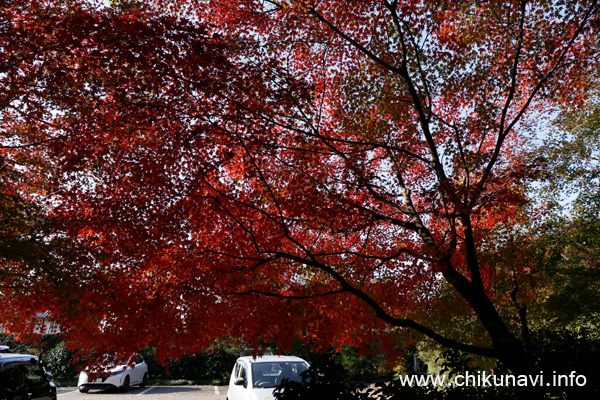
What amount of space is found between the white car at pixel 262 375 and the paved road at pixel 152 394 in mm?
6465

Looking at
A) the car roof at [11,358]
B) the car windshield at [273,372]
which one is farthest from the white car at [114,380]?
the car windshield at [273,372]

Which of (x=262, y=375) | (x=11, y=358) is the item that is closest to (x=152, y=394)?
(x=11, y=358)

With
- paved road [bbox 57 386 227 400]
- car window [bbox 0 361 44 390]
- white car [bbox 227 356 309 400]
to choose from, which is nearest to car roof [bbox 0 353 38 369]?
car window [bbox 0 361 44 390]

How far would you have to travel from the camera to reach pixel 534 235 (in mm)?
10547

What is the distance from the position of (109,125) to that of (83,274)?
3.07 m

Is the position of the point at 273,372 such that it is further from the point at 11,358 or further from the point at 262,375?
the point at 11,358

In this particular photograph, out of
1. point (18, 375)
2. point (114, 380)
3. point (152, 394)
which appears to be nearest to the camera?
point (18, 375)

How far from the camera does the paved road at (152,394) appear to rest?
14.5 m

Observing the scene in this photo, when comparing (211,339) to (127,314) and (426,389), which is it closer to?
(127,314)

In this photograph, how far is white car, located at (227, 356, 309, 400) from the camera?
842 centimetres

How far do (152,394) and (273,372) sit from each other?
941cm

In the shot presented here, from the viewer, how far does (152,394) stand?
1580 centimetres

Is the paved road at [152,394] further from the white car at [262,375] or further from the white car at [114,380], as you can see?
the white car at [262,375]

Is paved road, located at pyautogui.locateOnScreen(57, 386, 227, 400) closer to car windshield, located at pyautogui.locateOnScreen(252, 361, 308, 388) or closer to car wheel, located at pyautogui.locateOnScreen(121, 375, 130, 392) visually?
car wheel, located at pyautogui.locateOnScreen(121, 375, 130, 392)
